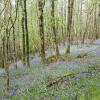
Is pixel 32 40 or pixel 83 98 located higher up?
pixel 83 98

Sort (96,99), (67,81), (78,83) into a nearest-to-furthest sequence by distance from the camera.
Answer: (96,99), (78,83), (67,81)

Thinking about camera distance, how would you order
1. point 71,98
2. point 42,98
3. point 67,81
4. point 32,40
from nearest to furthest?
point 71,98 < point 42,98 < point 67,81 < point 32,40

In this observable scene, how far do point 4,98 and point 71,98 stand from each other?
8.67 ft

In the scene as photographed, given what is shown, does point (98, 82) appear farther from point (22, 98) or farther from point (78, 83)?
point (22, 98)

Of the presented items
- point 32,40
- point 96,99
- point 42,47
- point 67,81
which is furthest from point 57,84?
point 32,40

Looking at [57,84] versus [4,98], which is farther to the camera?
[57,84]

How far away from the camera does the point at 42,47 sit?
20219mm

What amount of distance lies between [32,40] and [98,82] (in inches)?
1761

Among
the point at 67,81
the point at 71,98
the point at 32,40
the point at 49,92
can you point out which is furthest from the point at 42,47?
the point at 32,40

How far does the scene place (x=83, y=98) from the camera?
20.6 ft

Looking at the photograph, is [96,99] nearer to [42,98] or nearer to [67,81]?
[42,98]

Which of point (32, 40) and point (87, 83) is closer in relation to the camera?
point (87, 83)

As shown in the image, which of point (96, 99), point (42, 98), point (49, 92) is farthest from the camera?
point (49, 92)

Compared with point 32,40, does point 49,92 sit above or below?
above
